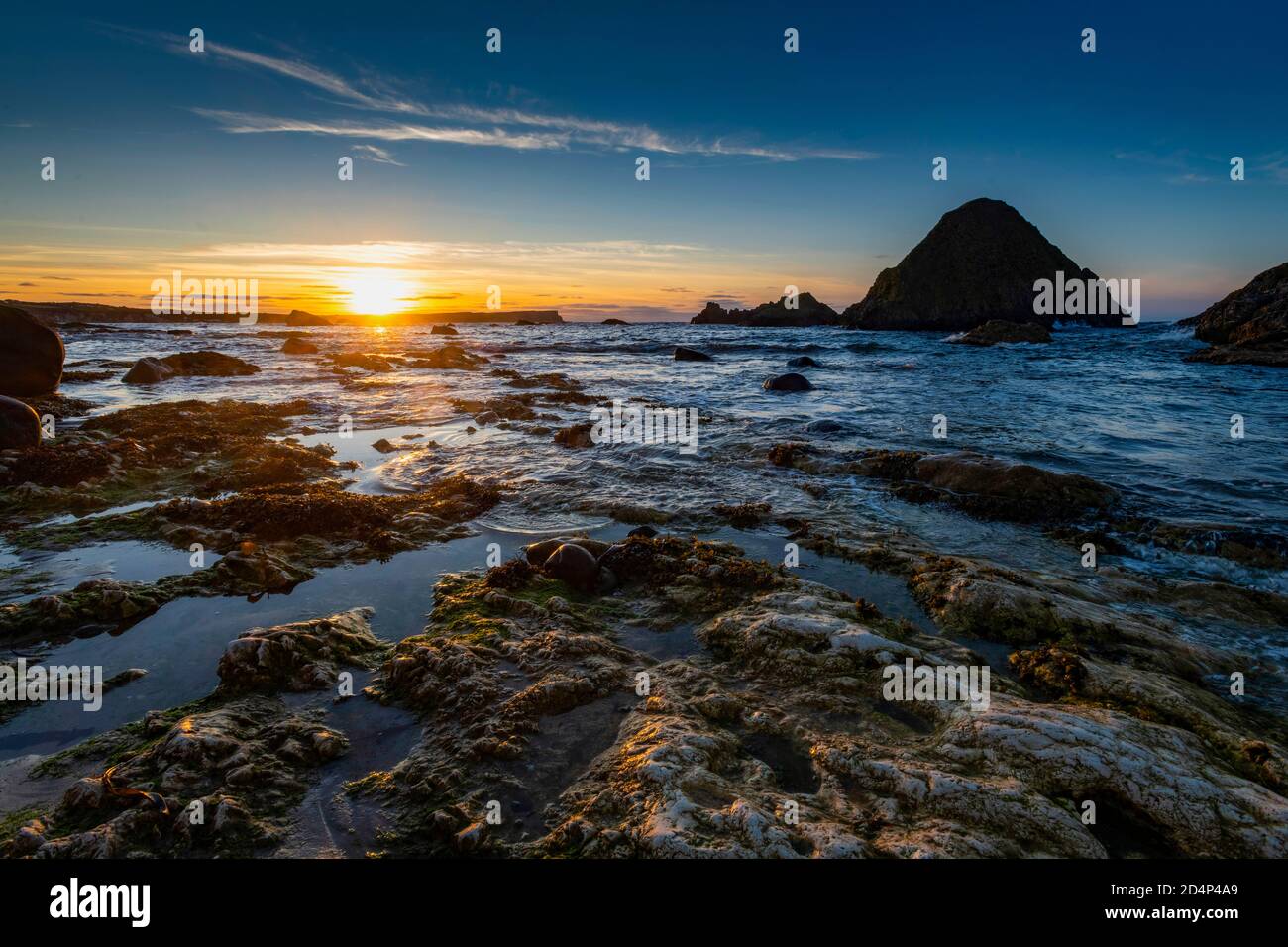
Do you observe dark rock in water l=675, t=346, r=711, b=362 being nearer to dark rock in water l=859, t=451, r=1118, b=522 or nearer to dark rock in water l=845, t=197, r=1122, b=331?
dark rock in water l=859, t=451, r=1118, b=522

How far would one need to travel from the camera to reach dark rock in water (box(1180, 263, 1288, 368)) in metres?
36.1

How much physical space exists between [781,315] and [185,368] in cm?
13453

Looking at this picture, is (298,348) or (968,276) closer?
(298,348)

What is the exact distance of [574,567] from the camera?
7.66m

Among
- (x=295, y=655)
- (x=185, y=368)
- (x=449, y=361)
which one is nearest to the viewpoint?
(x=295, y=655)

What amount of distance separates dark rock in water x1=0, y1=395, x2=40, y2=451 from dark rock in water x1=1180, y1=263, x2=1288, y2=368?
56.9 metres

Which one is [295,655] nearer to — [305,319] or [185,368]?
[185,368]

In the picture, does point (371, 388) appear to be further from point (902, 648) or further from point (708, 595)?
point (902, 648)

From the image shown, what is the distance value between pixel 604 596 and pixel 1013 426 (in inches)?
685

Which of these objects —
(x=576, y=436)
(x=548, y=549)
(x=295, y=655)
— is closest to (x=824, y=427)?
(x=576, y=436)

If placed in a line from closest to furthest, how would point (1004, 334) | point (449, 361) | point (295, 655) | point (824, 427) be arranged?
point (295, 655) < point (824, 427) < point (449, 361) < point (1004, 334)
